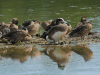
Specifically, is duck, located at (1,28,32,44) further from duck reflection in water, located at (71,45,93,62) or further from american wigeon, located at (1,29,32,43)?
duck reflection in water, located at (71,45,93,62)

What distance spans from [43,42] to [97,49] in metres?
2.32

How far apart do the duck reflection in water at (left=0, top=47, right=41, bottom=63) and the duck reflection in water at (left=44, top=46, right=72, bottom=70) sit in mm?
359

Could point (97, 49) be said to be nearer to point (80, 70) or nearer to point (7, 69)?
point (80, 70)

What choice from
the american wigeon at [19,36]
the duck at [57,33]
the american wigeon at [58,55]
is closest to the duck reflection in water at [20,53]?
the american wigeon at [58,55]

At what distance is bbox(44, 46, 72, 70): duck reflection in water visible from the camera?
6.45 metres

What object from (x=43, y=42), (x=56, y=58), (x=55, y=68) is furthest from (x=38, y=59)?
(x=43, y=42)

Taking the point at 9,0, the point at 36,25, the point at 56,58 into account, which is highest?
the point at 56,58

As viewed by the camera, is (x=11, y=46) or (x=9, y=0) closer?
(x=11, y=46)

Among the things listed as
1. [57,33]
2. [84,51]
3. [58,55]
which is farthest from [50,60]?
[57,33]

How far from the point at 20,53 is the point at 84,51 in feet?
6.03

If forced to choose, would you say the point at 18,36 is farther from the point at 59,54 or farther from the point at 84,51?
the point at 84,51

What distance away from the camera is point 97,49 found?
8125 millimetres

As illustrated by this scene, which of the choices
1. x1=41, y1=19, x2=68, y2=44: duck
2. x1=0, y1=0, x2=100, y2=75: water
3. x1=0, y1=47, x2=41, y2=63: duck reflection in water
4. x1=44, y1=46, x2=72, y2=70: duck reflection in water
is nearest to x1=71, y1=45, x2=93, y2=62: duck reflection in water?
x1=0, y1=0, x2=100, y2=75: water

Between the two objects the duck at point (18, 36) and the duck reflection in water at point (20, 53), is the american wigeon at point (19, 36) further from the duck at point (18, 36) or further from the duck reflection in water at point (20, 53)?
the duck reflection in water at point (20, 53)
